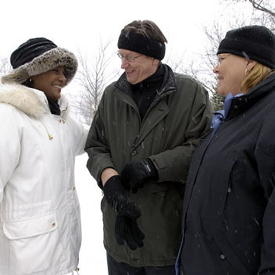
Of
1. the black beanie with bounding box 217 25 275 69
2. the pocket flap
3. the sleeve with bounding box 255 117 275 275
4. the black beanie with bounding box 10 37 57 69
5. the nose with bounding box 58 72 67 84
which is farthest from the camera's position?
the nose with bounding box 58 72 67 84

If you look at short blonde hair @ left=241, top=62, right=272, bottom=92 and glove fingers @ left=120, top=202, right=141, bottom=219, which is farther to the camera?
glove fingers @ left=120, top=202, right=141, bottom=219

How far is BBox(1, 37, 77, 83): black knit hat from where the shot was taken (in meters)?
2.32

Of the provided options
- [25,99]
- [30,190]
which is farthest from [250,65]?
[30,190]

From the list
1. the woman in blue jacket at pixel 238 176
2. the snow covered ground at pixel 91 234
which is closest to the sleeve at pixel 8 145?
the woman in blue jacket at pixel 238 176

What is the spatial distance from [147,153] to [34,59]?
0.95m

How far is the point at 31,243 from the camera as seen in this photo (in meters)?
2.16

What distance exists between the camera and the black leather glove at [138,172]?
6.68 feet

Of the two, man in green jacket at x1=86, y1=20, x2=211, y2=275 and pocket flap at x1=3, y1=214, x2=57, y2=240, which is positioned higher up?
man in green jacket at x1=86, y1=20, x2=211, y2=275

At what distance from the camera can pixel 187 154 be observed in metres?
2.10

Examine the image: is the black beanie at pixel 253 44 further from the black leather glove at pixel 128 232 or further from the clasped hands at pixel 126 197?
the black leather glove at pixel 128 232

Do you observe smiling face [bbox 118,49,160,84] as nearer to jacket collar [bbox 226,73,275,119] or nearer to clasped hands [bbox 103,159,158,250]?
clasped hands [bbox 103,159,158,250]

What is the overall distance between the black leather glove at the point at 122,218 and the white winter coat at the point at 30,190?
391 mm

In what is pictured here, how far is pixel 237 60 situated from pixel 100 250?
372cm

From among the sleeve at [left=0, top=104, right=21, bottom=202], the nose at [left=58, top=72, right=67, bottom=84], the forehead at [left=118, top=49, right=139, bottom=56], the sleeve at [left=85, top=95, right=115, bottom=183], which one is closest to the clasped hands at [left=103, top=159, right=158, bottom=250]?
the sleeve at [left=85, top=95, right=115, bottom=183]
